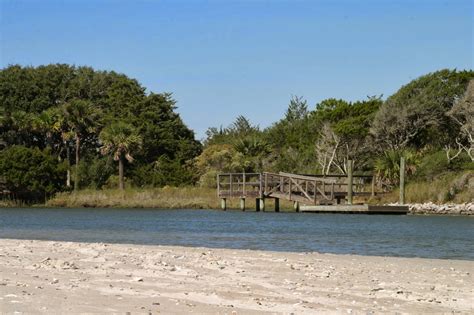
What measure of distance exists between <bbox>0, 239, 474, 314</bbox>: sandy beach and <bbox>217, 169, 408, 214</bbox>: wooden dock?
2738 centimetres

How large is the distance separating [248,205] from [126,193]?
925 cm

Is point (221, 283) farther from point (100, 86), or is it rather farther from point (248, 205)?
point (100, 86)

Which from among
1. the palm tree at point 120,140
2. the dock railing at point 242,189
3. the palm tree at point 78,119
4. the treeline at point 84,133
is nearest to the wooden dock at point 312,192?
the dock railing at point 242,189

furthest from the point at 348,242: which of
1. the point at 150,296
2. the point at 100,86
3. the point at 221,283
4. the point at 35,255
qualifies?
the point at 100,86

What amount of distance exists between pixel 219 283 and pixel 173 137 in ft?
199

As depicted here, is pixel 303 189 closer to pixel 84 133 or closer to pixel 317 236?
pixel 317 236

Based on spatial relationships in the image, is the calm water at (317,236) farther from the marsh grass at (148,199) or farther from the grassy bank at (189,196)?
the marsh grass at (148,199)

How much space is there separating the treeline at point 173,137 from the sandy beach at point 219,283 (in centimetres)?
3616

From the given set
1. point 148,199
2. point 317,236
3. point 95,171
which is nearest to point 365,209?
point 317,236

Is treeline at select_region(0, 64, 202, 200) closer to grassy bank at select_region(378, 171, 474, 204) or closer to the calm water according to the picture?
grassy bank at select_region(378, 171, 474, 204)

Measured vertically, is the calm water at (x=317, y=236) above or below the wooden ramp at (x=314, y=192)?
below

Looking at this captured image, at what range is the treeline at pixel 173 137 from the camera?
5478 centimetres

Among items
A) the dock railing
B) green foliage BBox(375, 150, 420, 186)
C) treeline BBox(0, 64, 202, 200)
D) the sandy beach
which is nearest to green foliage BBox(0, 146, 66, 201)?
treeline BBox(0, 64, 202, 200)

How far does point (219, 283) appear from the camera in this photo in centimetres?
1099
